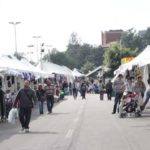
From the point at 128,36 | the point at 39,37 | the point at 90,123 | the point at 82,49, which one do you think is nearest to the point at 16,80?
the point at 90,123

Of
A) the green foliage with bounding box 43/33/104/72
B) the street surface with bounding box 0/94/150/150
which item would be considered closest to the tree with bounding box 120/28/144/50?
the green foliage with bounding box 43/33/104/72

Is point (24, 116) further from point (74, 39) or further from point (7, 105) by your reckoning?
point (74, 39)

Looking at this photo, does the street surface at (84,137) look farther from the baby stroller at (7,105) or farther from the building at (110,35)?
the building at (110,35)

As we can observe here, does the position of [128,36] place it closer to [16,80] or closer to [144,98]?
[16,80]

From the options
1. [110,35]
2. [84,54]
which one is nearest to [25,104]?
[84,54]

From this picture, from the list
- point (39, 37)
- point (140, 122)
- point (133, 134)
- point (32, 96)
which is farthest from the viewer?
point (39, 37)

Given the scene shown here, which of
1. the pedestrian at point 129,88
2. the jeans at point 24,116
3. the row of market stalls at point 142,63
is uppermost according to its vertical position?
the row of market stalls at point 142,63

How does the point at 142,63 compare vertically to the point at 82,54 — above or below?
below

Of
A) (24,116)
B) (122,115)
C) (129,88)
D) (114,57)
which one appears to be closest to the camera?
(24,116)

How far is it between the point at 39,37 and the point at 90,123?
256ft

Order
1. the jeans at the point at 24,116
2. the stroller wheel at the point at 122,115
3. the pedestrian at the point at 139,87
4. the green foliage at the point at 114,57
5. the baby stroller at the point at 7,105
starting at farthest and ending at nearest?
the green foliage at the point at 114,57 → the baby stroller at the point at 7,105 → the pedestrian at the point at 139,87 → the stroller wheel at the point at 122,115 → the jeans at the point at 24,116

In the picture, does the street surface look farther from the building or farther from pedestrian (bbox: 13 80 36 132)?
the building

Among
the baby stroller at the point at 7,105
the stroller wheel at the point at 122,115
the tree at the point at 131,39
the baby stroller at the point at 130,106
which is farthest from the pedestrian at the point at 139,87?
the tree at the point at 131,39

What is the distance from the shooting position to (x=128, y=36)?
119 meters
